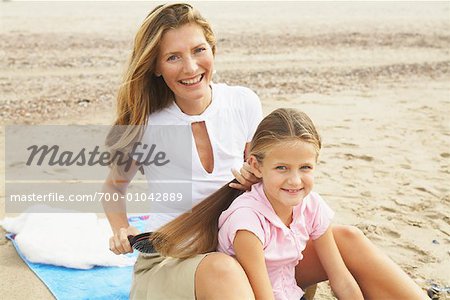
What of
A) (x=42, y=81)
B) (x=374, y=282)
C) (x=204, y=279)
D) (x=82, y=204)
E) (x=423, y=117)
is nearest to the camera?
(x=204, y=279)

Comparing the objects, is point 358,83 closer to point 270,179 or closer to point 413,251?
point 413,251

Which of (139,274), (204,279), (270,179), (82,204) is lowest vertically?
(82,204)

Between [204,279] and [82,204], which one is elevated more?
[204,279]

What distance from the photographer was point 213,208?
228 centimetres

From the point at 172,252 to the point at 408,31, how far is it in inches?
408

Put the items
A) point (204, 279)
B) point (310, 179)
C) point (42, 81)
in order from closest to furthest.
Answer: point (204, 279) < point (310, 179) < point (42, 81)

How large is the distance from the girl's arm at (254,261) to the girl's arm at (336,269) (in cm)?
31

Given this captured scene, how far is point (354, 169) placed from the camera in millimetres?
4676

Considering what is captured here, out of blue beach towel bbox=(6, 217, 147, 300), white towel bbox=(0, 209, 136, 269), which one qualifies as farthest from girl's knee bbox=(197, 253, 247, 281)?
white towel bbox=(0, 209, 136, 269)

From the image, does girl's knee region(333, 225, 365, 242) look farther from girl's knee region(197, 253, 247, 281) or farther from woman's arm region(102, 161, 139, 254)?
woman's arm region(102, 161, 139, 254)

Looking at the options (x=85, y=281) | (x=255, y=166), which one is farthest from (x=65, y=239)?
(x=255, y=166)

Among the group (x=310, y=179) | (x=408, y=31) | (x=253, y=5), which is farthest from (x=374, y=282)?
(x=253, y=5)

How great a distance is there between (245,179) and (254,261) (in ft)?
1.10

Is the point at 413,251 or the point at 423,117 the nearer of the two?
the point at 413,251
